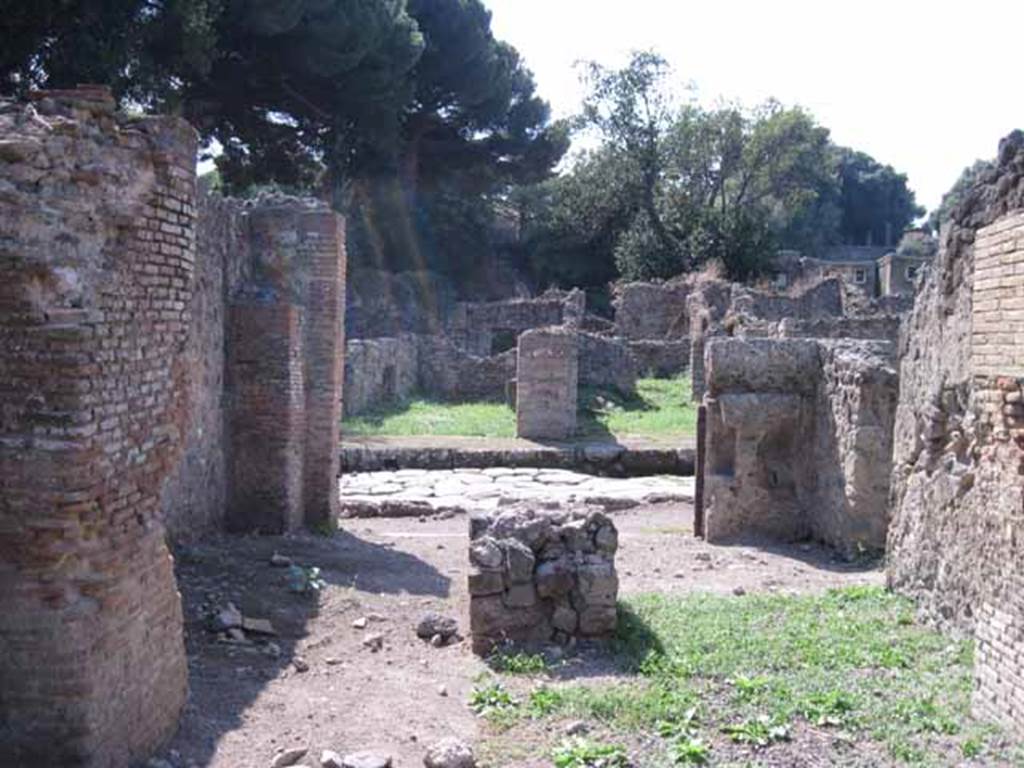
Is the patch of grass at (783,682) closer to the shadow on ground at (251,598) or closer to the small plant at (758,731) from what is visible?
the small plant at (758,731)

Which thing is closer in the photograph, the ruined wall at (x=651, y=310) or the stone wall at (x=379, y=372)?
the stone wall at (x=379, y=372)

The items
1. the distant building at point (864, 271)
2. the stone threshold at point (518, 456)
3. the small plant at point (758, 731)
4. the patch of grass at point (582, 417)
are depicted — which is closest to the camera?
the small plant at point (758, 731)

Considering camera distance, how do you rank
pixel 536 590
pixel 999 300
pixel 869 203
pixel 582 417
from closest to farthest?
pixel 999 300, pixel 536 590, pixel 582 417, pixel 869 203

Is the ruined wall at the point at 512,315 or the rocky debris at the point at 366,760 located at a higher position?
the ruined wall at the point at 512,315

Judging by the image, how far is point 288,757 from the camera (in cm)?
421

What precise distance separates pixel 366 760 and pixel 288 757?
12.6 inches

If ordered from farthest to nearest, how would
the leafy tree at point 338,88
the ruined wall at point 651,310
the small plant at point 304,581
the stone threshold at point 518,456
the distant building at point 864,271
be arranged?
the distant building at point 864,271 < the ruined wall at point 651,310 < the leafy tree at point 338,88 < the stone threshold at point 518,456 < the small plant at point 304,581

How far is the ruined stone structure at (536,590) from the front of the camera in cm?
602

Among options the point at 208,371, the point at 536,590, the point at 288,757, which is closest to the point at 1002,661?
the point at 536,590

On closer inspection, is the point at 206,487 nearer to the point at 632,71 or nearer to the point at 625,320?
the point at 625,320

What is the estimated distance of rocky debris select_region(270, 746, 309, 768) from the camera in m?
4.18

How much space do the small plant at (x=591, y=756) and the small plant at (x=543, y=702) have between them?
1.57 ft

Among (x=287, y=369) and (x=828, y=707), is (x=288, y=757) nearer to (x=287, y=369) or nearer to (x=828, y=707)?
(x=828, y=707)

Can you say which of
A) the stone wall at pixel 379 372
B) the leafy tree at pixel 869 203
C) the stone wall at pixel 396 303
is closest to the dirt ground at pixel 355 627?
the stone wall at pixel 379 372
